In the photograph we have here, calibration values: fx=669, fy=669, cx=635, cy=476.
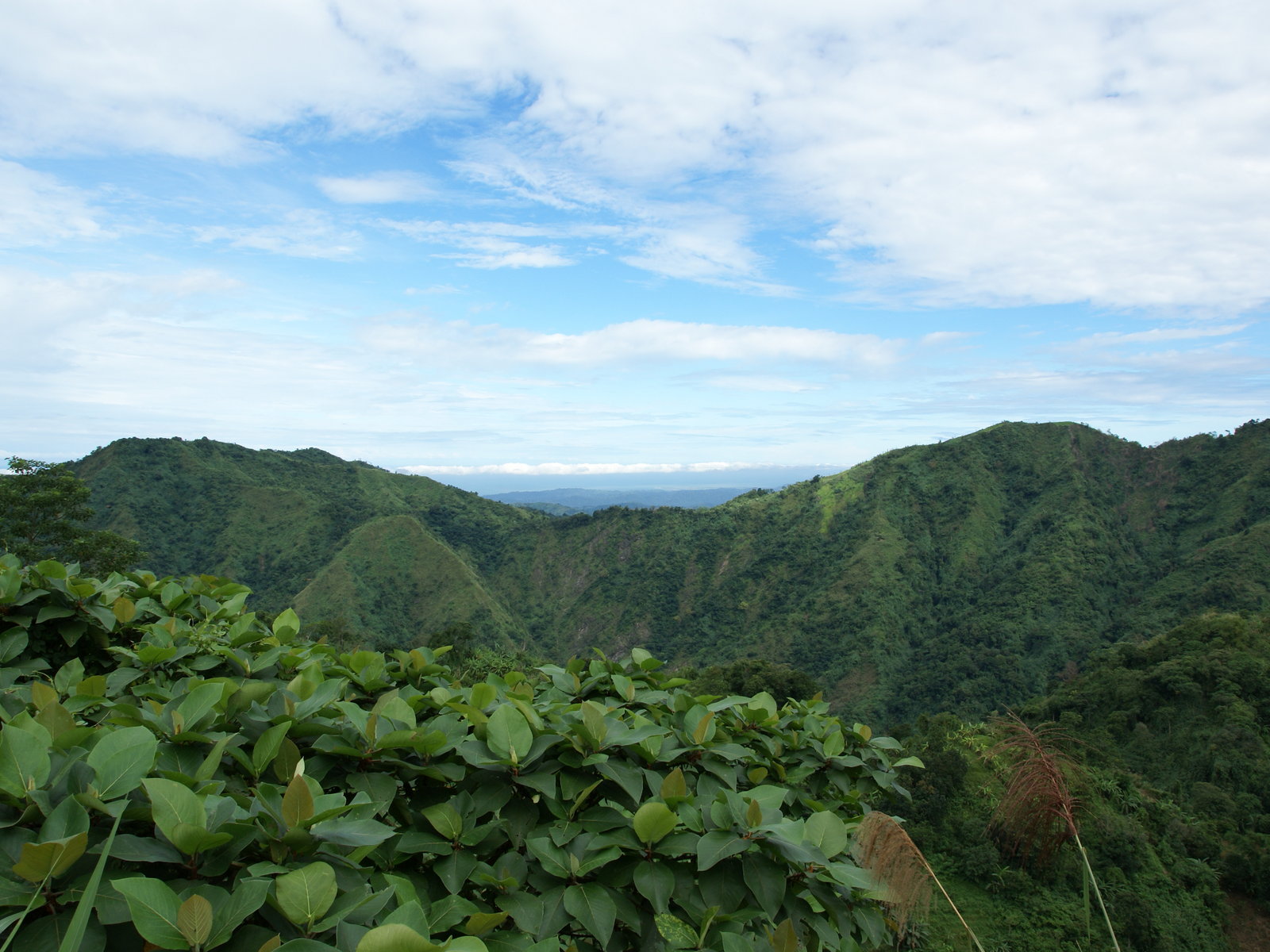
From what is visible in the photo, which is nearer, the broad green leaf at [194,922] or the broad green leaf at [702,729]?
the broad green leaf at [194,922]

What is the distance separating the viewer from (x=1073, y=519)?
246 feet

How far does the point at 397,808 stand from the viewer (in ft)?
7.36

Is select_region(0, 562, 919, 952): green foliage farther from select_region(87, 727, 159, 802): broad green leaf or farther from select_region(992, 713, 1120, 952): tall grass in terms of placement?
select_region(992, 713, 1120, 952): tall grass

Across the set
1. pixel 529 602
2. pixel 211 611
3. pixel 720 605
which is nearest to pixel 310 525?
pixel 529 602

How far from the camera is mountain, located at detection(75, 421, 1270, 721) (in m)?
62.8

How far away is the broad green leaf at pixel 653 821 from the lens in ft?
6.49

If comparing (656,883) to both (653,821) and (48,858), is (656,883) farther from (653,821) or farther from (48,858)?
(48,858)

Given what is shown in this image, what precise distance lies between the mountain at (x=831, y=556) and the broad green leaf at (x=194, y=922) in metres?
61.3

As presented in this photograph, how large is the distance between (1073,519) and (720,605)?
4085 centimetres

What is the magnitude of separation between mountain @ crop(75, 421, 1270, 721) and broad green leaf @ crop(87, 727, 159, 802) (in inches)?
2395

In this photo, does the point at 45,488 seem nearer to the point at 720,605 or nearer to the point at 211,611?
the point at 211,611

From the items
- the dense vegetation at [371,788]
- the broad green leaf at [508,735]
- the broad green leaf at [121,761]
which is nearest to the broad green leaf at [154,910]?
the dense vegetation at [371,788]

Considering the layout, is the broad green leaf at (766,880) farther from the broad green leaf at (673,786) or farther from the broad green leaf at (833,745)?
the broad green leaf at (833,745)

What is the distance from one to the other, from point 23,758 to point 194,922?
2.19ft
